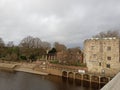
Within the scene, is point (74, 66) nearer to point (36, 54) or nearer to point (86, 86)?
point (86, 86)

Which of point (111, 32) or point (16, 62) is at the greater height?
point (111, 32)

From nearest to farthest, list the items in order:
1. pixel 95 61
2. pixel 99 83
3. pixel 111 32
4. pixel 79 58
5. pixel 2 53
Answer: pixel 99 83
pixel 95 61
pixel 79 58
pixel 111 32
pixel 2 53

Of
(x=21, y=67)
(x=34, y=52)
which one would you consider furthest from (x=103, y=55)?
(x=34, y=52)

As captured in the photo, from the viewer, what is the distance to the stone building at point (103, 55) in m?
31.6

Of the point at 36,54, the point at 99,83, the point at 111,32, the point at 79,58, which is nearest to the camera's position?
the point at 99,83

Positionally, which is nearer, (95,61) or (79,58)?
(95,61)

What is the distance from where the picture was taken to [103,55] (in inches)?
1302

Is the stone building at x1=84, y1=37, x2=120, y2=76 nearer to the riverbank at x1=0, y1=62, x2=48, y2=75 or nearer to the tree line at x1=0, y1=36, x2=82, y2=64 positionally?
the tree line at x1=0, y1=36, x2=82, y2=64

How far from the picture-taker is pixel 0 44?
67.5m

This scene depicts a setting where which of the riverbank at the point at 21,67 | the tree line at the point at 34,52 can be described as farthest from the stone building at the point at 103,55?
the riverbank at the point at 21,67

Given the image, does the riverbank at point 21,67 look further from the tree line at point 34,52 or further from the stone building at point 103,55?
the stone building at point 103,55

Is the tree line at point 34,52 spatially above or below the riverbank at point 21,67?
above

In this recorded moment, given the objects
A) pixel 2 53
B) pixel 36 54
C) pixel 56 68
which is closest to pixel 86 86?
pixel 56 68

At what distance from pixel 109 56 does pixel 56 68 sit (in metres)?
12.0
